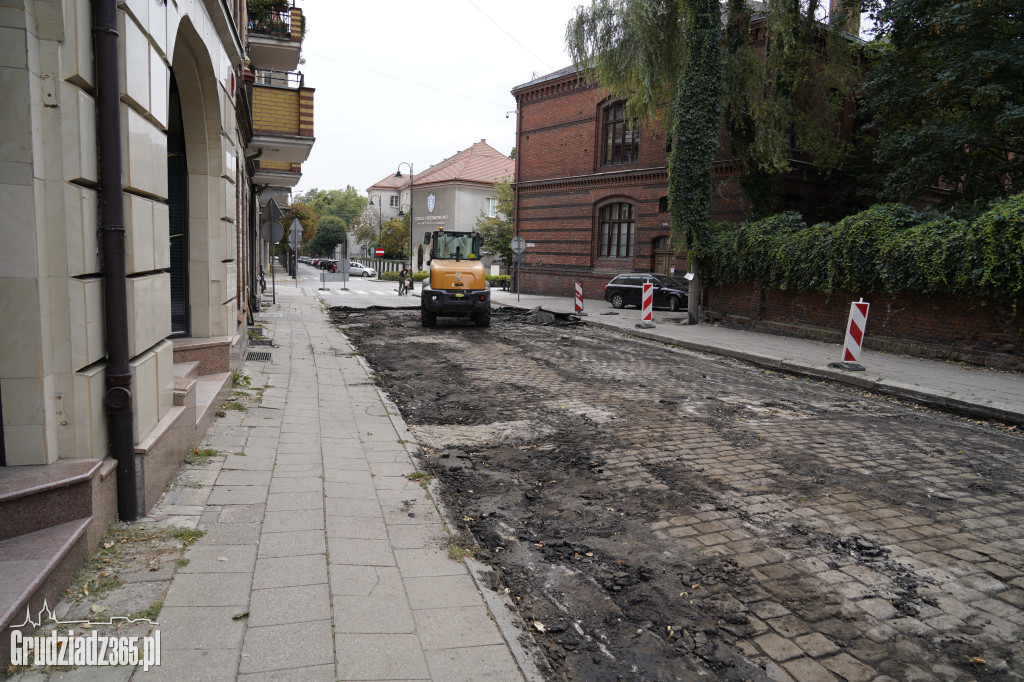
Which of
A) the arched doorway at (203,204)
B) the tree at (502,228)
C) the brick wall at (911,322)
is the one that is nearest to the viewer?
the arched doorway at (203,204)

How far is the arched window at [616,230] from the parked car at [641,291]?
12.7 feet

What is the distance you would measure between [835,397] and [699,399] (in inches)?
90.5

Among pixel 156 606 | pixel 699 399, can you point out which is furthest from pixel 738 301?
pixel 156 606

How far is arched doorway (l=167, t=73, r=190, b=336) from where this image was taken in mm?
7070

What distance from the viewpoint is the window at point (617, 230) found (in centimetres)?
2875

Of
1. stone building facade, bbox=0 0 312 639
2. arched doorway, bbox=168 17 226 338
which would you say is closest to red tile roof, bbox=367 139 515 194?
arched doorway, bbox=168 17 226 338

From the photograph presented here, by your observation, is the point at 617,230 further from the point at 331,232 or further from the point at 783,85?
the point at 331,232

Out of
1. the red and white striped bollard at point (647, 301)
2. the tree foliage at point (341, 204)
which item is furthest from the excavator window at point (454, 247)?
the tree foliage at point (341, 204)

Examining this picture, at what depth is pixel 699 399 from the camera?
9023 mm

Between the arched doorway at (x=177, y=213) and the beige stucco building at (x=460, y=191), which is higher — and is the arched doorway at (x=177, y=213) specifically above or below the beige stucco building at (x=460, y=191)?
below

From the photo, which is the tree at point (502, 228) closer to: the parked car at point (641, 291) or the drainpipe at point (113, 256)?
the parked car at point (641, 291)

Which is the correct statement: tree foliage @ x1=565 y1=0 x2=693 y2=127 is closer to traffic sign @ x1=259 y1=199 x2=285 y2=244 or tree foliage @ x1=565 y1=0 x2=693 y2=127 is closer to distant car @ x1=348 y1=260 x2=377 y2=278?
traffic sign @ x1=259 y1=199 x2=285 y2=244

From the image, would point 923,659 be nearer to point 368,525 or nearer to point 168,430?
point 368,525

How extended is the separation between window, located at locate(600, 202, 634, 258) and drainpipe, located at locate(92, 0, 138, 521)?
2613 cm
